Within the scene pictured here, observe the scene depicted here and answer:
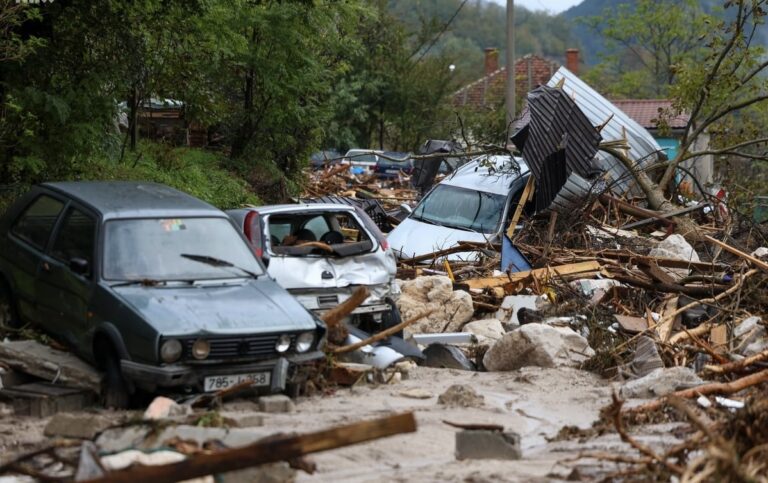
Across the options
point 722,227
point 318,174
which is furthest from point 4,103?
point 318,174

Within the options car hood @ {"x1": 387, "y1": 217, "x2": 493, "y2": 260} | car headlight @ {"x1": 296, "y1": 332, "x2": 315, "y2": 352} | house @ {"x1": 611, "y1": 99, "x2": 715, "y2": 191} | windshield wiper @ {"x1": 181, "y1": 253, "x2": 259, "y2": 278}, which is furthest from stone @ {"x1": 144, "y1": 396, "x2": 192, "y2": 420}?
house @ {"x1": 611, "y1": 99, "x2": 715, "y2": 191}

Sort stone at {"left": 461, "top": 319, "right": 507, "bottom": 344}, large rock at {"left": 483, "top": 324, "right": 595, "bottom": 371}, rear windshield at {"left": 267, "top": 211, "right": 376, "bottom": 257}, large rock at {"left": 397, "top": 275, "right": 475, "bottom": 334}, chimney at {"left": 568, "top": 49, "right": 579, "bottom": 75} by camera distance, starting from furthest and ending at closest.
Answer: chimney at {"left": 568, "top": 49, "right": 579, "bottom": 75}, large rock at {"left": 397, "top": 275, "right": 475, "bottom": 334}, stone at {"left": 461, "top": 319, "right": 507, "bottom": 344}, rear windshield at {"left": 267, "top": 211, "right": 376, "bottom": 257}, large rock at {"left": 483, "top": 324, "right": 595, "bottom": 371}

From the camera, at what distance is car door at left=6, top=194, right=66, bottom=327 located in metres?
9.45

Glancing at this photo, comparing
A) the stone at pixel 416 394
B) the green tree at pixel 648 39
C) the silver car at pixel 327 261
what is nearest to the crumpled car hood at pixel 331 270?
the silver car at pixel 327 261

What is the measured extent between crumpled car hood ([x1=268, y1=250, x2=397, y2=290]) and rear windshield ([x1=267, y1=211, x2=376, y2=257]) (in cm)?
9

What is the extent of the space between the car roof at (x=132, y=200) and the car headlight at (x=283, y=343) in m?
1.70

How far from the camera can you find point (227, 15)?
1872 cm

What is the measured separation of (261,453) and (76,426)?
7.49 feet

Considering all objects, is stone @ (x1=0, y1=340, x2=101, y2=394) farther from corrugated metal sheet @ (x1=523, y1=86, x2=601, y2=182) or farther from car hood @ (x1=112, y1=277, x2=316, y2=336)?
corrugated metal sheet @ (x1=523, y1=86, x2=601, y2=182)

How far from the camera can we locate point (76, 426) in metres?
6.79

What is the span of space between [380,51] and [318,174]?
1462cm

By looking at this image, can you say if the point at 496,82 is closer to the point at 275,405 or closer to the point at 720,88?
the point at 720,88

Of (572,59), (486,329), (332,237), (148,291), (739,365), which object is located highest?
(572,59)

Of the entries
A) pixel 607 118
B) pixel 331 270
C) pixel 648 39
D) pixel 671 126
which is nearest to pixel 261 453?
pixel 331 270
